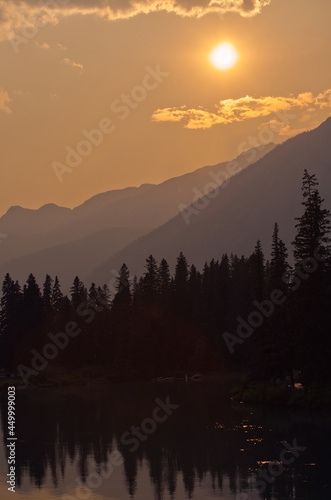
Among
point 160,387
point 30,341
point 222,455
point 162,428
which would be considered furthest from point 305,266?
point 30,341

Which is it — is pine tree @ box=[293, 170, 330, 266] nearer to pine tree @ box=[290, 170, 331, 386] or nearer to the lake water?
pine tree @ box=[290, 170, 331, 386]

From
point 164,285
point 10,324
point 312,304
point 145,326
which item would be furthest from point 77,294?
point 312,304

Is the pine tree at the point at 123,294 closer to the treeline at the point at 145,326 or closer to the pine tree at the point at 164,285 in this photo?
the treeline at the point at 145,326

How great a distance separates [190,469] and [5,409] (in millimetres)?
38795

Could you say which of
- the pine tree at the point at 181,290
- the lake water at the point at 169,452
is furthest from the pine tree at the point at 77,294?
the lake water at the point at 169,452

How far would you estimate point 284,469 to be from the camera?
130 ft

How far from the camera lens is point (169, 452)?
4575 centimetres

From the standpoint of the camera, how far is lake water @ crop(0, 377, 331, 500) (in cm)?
3616

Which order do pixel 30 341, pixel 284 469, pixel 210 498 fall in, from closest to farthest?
pixel 210 498 < pixel 284 469 < pixel 30 341

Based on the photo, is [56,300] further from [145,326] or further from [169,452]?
[169,452]

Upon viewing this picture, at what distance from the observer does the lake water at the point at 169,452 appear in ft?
119

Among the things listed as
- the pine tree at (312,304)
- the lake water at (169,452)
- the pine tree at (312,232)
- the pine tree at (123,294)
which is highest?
the pine tree at (123,294)

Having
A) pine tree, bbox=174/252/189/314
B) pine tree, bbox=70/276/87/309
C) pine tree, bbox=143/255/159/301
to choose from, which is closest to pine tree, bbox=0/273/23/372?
pine tree, bbox=70/276/87/309

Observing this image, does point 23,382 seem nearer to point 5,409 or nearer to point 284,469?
point 5,409
